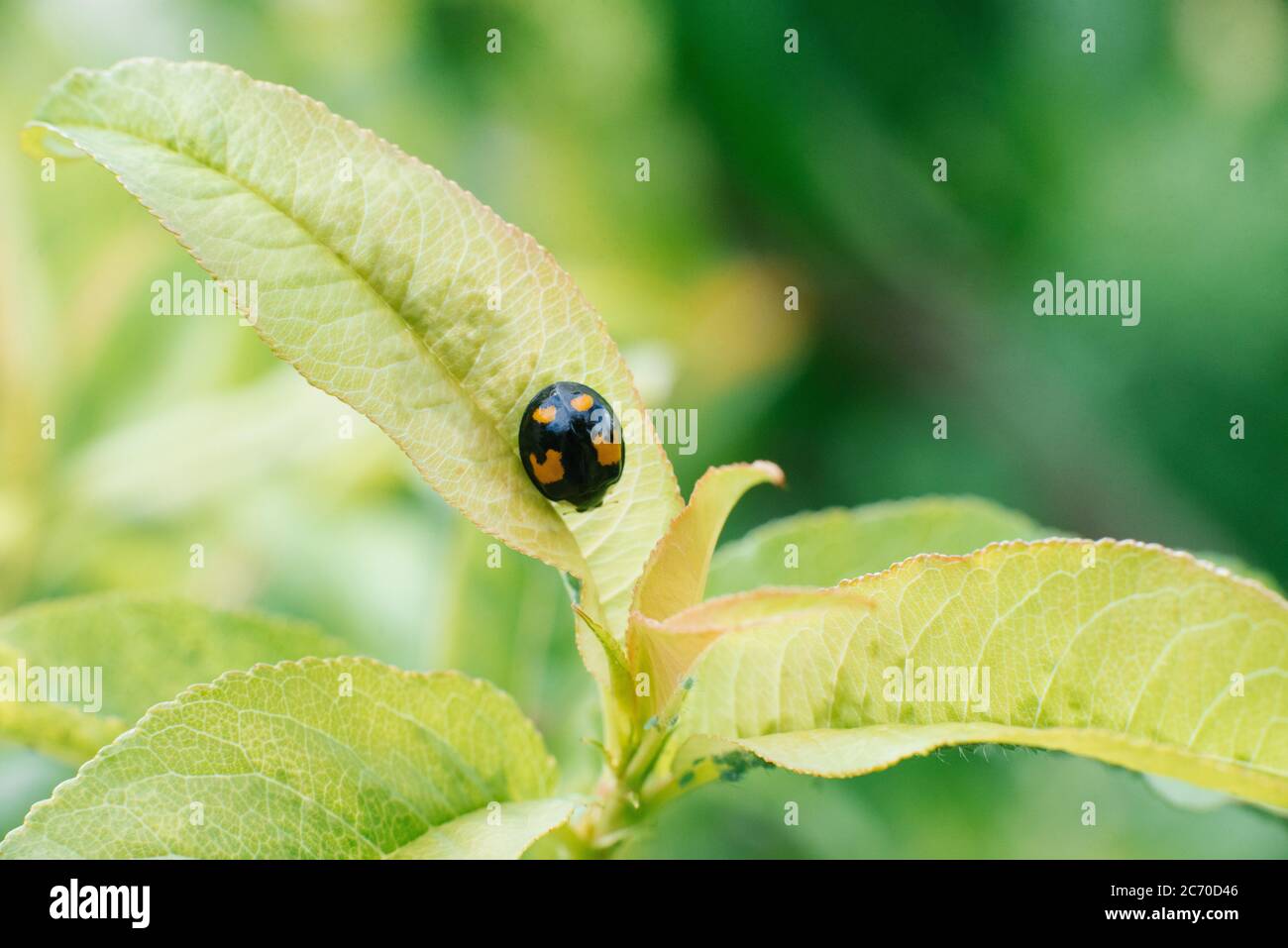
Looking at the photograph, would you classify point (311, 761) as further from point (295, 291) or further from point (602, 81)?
point (602, 81)

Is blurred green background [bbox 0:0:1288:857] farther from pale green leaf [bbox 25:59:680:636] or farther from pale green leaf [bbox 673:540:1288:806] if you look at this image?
pale green leaf [bbox 25:59:680:636]

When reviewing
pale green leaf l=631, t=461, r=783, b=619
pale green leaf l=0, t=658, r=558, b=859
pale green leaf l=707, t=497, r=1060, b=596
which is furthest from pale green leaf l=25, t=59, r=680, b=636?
pale green leaf l=707, t=497, r=1060, b=596

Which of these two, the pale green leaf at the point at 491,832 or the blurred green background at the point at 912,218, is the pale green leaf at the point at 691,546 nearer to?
→ the pale green leaf at the point at 491,832

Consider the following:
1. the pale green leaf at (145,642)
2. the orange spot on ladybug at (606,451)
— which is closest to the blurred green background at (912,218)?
the pale green leaf at (145,642)

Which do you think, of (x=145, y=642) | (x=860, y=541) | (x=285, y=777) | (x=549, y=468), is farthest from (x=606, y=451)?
(x=145, y=642)

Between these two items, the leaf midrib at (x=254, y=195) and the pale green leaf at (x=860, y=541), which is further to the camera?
the pale green leaf at (x=860, y=541)

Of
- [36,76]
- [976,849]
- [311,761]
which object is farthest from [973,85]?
[311,761]

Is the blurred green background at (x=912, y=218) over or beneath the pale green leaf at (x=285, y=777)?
over
